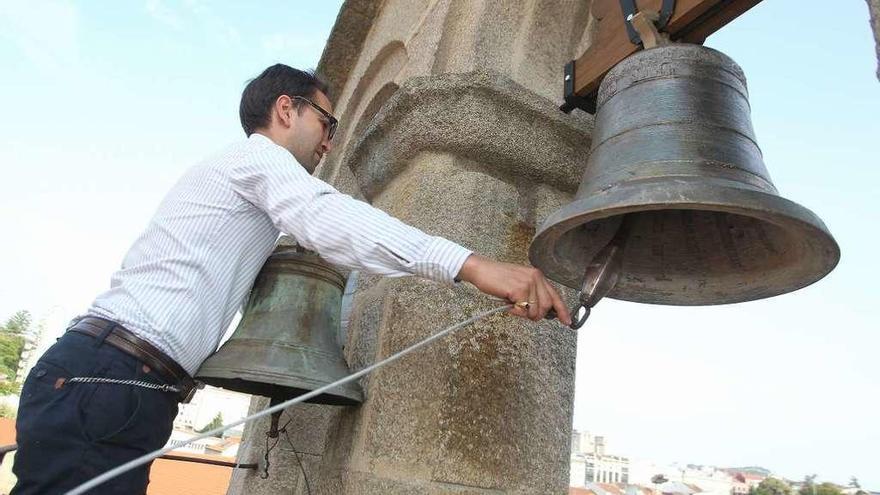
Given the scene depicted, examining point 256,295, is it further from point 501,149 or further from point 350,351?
point 501,149

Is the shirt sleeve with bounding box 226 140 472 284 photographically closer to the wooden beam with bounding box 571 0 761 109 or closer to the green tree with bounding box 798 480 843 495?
Result: the wooden beam with bounding box 571 0 761 109

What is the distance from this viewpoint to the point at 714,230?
4.80ft

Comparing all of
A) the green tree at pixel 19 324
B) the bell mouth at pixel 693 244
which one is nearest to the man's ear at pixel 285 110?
the bell mouth at pixel 693 244

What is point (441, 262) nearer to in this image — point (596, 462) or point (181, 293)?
point (181, 293)

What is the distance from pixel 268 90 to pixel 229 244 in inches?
22.0

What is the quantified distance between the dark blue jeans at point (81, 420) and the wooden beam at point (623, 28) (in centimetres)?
144

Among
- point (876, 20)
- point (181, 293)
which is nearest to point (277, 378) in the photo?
point (181, 293)

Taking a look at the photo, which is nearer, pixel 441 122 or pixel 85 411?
pixel 85 411

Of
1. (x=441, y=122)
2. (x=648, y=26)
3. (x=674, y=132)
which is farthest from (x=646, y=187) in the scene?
(x=441, y=122)

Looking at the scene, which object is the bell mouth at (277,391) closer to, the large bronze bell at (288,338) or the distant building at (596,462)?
the large bronze bell at (288,338)

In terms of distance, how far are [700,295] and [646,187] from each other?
45 cm

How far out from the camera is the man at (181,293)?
1.18 meters

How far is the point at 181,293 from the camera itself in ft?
4.32

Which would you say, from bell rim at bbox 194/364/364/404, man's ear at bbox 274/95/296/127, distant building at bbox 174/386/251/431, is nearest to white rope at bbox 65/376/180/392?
bell rim at bbox 194/364/364/404
